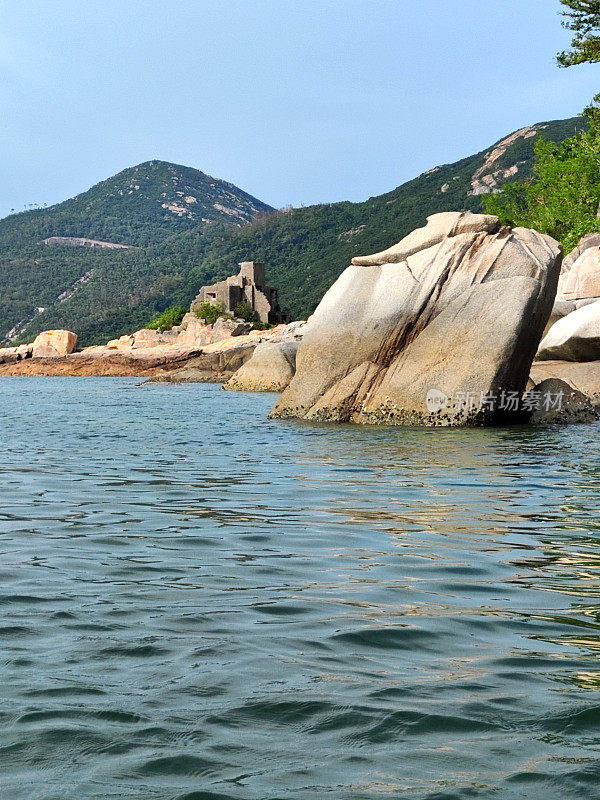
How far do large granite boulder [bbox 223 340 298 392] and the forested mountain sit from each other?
60122 millimetres

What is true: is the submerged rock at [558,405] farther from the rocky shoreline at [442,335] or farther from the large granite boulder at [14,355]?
the large granite boulder at [14,355]

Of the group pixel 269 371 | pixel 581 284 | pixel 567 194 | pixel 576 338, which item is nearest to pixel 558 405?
pixel 576 338

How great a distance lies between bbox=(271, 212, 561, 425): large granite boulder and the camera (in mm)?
15625

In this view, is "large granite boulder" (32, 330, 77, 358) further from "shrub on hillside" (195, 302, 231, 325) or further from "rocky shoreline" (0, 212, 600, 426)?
"rocky shoreline" (0, 212, 600, 426)

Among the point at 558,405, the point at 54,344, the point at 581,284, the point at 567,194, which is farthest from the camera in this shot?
the point at 54,344

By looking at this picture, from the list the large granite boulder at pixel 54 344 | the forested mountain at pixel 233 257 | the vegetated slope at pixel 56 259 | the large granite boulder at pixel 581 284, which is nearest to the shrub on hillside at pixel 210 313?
the large granite boulder at pixel 54 344

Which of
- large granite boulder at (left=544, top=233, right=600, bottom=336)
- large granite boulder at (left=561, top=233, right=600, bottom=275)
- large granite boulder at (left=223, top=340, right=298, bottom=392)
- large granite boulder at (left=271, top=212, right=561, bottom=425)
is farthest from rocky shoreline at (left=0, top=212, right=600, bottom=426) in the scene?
large granite boulder at (left=223, top=340, right=298, bottom=392)

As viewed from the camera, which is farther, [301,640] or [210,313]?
[210,313]

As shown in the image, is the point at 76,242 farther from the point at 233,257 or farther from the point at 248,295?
the point at 248,295

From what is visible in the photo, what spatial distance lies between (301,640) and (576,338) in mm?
16596

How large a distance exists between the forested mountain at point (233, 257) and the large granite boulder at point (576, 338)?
244 ft

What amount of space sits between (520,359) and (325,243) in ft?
355

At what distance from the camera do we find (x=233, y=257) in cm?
12762

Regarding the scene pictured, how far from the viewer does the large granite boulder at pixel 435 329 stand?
51.3 ft
